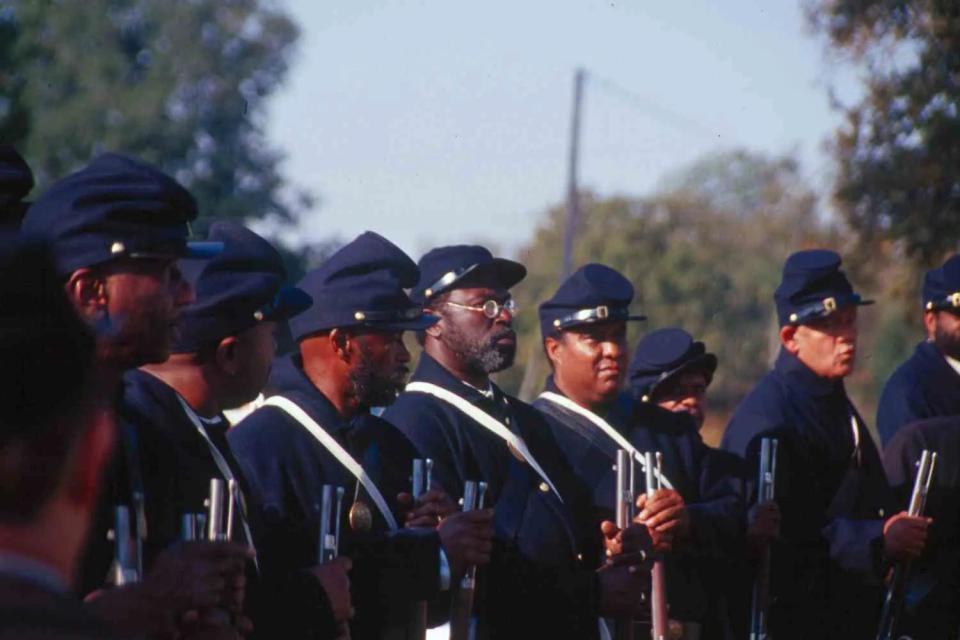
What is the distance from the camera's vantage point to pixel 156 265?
478 centimetres

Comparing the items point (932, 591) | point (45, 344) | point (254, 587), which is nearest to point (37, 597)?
point (45, 344)

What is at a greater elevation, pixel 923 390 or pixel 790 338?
pixel 790 338

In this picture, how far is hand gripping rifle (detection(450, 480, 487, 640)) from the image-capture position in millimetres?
6777

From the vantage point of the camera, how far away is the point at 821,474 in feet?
29.3

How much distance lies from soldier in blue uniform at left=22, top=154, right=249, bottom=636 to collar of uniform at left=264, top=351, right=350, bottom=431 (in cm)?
140

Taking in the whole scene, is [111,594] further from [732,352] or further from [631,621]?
[732,352]

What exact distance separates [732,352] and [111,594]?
48073 mm

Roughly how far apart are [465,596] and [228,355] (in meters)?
1.64

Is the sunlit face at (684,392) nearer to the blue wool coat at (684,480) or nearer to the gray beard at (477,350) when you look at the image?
the blue wool coat at (684,480)

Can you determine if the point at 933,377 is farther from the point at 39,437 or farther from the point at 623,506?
the point at 39,437

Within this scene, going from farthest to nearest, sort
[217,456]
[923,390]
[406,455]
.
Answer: [923,390]
[406,455]
[217,456]

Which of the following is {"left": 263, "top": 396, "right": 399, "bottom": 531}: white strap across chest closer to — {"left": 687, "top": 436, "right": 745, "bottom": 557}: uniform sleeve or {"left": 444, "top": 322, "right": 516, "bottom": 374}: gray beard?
{"left": 444, "top": 322, "right": 516, "bottom": 374}: gray beard

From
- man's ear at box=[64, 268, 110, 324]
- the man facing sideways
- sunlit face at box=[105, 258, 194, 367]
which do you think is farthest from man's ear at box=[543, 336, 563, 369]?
the man facing sideways

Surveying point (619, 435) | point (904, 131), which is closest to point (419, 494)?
point (619, 435)
